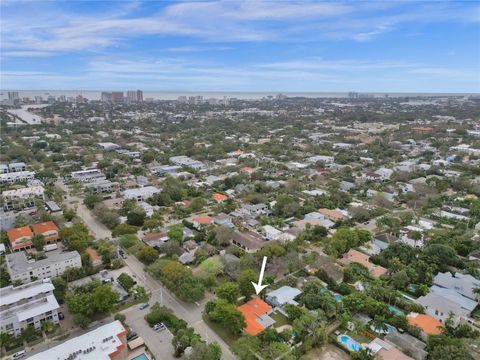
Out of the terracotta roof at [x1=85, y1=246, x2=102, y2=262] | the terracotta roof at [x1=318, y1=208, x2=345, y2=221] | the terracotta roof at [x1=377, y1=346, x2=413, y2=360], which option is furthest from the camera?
the terracotta roof at [x1=318, y1=208, x2=345, y2=221]

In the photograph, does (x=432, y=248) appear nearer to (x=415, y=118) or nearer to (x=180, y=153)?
(x=180, y=153)

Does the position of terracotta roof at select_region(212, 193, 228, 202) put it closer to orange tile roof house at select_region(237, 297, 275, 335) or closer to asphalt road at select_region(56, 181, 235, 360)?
asphalt road at select_region(56, 181, 235, 360)

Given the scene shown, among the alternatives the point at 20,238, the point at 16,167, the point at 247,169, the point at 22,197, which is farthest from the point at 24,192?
the point at 247,169

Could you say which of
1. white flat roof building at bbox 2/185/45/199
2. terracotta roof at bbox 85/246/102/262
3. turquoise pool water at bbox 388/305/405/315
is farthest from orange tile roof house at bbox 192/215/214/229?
white flat roof building at bbox 2/185/45/199

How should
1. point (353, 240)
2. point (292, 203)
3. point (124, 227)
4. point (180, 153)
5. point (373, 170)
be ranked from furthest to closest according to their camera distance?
point (180, 153)
point (373, 170)
point (292, 203)
point (124, 227)
point (353, 240)

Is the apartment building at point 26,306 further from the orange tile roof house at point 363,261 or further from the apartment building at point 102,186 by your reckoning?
the apartment building at point 102,186

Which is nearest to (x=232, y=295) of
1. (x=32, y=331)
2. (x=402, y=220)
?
(x=32, y=331)

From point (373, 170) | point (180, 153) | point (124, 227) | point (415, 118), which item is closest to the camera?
point (124, 227)

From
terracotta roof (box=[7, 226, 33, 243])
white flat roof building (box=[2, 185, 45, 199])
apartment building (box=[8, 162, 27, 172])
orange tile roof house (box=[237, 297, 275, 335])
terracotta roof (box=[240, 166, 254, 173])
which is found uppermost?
apartment building (box=[8, 162, 27, 172])
